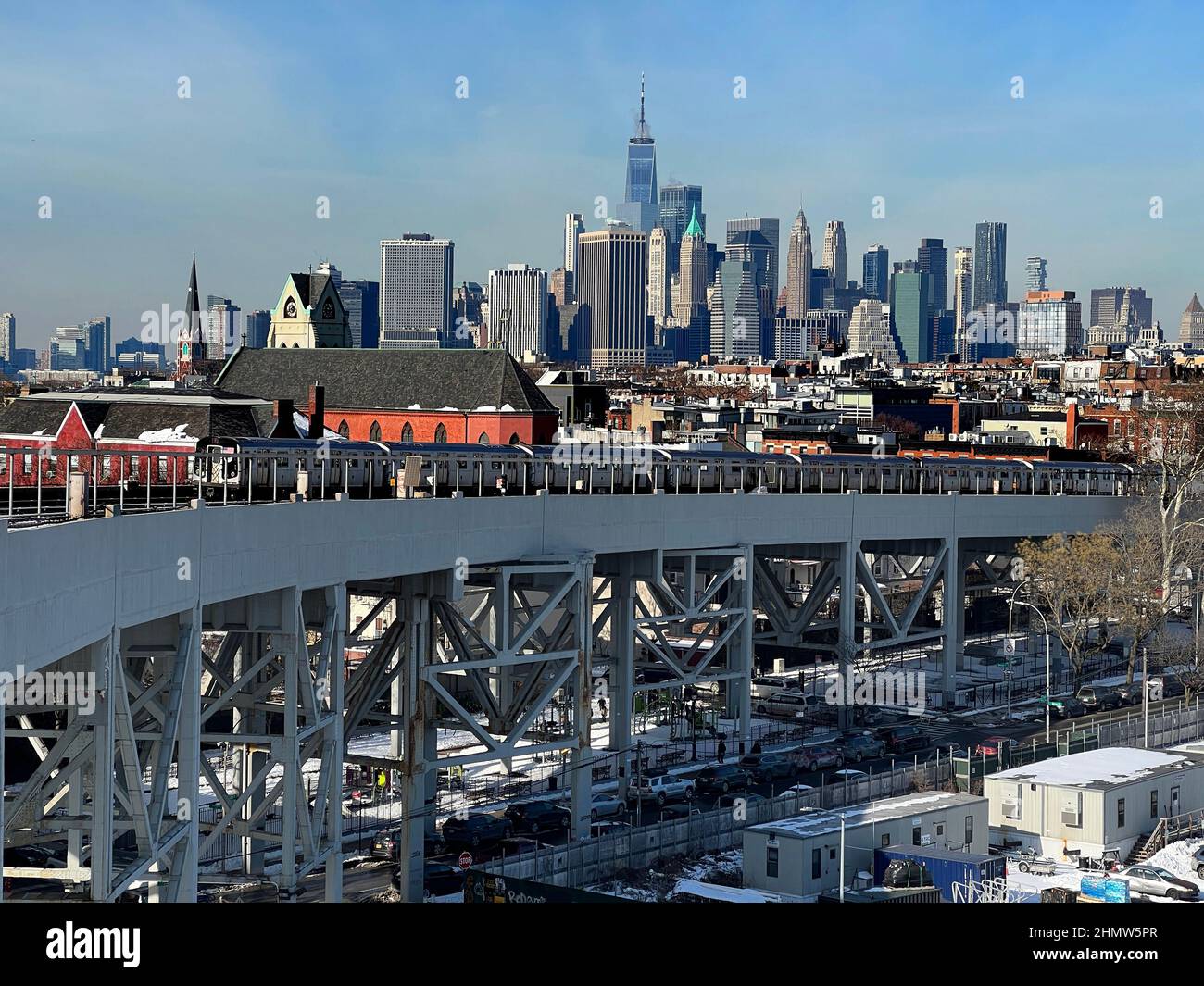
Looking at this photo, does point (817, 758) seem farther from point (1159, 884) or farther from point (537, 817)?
point (1159, 884)

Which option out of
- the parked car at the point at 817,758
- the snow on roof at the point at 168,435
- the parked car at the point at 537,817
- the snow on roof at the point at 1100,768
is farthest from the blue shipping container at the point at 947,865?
the snow on roof at the point at 168,435

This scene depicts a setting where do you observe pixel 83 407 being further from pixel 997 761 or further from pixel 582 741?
pixel 997 761

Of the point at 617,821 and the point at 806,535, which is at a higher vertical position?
the point at 806,535

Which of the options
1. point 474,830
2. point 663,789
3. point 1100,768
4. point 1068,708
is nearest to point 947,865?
point 1100,768

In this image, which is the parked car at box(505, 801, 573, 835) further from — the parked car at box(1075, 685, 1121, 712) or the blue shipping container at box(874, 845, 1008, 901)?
the parked car at box(1075, 685, 1121, 712)

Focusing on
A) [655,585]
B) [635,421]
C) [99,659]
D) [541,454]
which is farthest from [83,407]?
[635,421]

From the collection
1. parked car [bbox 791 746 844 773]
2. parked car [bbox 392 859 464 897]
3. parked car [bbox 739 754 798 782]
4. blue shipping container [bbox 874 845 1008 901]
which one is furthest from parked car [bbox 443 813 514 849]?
blue shipping container [bbox 874 845 1008 901]
